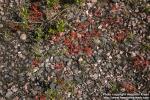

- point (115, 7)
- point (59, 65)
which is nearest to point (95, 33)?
point (115, 7)

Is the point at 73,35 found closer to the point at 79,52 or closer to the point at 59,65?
the point at 79,52

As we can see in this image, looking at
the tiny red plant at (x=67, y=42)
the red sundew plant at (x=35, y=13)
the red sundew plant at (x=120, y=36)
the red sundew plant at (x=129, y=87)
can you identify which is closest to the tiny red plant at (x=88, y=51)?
the tiny red plant at (x=67, y=42)

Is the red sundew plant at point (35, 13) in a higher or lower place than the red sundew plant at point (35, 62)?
higher

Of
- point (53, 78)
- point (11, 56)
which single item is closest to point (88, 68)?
point (53, 78)

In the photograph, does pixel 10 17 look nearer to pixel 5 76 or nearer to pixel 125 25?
pixel 5 76

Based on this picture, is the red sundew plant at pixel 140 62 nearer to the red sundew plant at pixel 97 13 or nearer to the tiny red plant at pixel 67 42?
the red sundew plant at pixel 97 13

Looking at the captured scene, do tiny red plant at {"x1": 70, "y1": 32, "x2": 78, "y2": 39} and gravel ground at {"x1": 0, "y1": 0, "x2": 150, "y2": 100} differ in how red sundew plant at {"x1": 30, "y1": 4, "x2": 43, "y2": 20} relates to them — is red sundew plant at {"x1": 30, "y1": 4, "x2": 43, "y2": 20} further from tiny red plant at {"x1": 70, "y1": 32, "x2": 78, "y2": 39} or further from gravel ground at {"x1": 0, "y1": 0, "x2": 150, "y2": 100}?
tiny red plant at {"x1": 70, "y1": 32, "x2": 78, "y2": 39}

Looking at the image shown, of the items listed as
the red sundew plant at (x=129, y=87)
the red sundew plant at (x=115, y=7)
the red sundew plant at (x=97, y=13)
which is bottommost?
the red sundew plant at (x=129, y=87)

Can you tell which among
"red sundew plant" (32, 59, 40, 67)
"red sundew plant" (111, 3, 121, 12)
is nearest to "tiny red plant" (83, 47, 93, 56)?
"red sundew plant" (32, 59, 40, 67)
